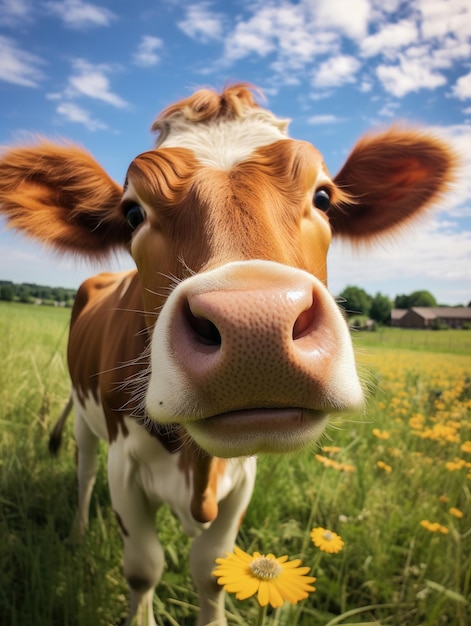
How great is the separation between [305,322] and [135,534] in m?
1.62

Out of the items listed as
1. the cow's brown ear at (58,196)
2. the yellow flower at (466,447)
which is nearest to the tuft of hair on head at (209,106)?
the cow's brown ear at (58,196)

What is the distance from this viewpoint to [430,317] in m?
6.50

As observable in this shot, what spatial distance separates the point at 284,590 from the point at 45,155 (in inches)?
85.1

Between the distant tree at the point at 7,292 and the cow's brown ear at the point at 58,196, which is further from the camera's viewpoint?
the distant tree at the point at 7,292

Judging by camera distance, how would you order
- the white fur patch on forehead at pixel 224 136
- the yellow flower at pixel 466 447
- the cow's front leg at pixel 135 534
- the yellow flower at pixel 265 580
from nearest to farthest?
the yellow flower at pixel 265 580
the white fur patch on forehead at pixel 224 136
the cow's front leg at pixel 135 534
the yellow flower at pixel 466 447

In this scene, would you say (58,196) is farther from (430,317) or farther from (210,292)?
(430,317)

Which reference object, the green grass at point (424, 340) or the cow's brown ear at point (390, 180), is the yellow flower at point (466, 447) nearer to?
the green grass at point (424, 340)

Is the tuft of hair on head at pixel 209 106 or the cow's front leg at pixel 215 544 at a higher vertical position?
the tuft of hair on head at pixel 209 106

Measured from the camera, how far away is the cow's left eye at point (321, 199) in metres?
1.84

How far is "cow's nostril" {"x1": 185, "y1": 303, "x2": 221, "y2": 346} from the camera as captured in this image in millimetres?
1093

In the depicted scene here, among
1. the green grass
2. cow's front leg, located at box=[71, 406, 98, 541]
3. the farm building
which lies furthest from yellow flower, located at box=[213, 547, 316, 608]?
the farm building

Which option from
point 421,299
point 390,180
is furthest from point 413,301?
point 390,180

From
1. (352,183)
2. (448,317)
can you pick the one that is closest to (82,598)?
(352,183)

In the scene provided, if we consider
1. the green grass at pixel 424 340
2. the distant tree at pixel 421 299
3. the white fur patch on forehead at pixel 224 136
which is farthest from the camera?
the distant tree at pixel 421 299
